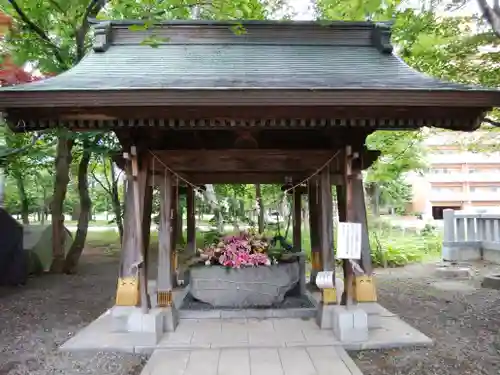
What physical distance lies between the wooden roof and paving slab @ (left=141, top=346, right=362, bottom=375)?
90.2 inches

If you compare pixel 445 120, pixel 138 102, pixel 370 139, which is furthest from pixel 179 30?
pixel 370 139

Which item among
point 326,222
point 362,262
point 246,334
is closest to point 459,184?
point 362,262

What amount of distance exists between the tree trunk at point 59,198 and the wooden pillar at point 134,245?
4.89 metres

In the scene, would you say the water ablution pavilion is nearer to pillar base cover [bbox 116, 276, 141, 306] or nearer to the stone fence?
pillar base cover [bbox 116, 276, 141, 306]

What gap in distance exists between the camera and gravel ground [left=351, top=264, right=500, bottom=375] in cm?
405

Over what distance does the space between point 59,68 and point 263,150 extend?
4739 millimetres

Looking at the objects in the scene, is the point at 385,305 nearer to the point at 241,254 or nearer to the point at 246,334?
the point at 241,254

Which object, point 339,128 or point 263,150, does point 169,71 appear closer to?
point 263,150

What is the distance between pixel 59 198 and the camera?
9391 millimetres

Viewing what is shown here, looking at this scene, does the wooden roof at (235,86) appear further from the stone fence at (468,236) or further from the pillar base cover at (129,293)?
the stone fence at (468,236)

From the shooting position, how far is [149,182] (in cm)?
504

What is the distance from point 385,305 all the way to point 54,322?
4794 millimetres

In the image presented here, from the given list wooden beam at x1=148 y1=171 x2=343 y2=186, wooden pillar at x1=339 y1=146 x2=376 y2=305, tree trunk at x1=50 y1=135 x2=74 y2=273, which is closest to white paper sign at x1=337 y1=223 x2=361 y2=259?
wooden pillar at x1=339 y1=146 x2=376 y2=305

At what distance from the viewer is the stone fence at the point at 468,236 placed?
11484 mm
